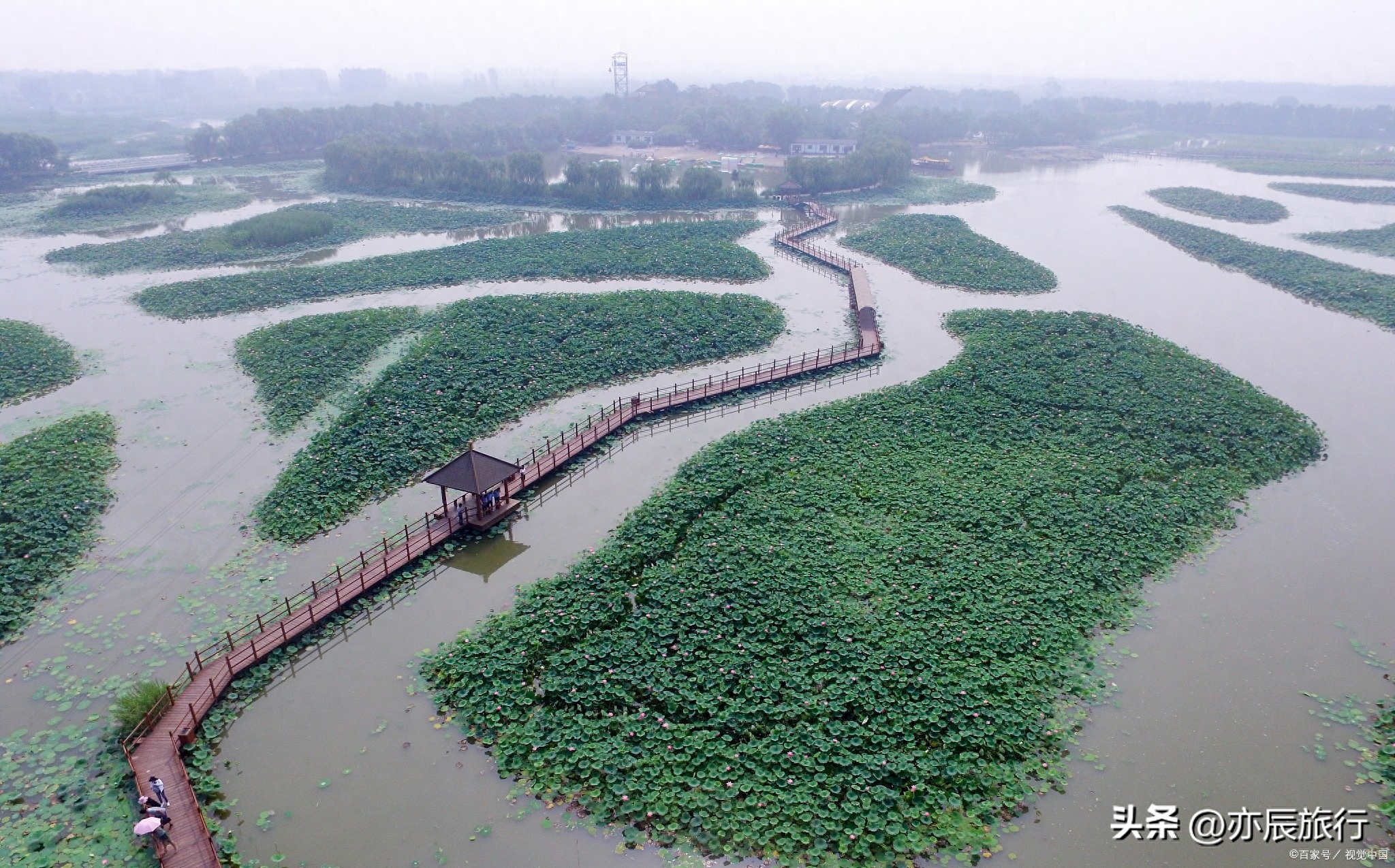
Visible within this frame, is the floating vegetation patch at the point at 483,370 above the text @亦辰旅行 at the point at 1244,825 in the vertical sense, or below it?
above

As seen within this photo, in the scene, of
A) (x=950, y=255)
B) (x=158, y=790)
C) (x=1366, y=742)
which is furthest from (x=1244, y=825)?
(x=950, y=255)

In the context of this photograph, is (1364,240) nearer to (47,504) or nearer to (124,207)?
(47,504)

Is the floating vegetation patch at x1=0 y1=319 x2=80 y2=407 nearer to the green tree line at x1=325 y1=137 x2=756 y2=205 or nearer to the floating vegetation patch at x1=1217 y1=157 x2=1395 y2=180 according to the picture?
the green tree line at x1=325 y1=137 x2=756 y2=205

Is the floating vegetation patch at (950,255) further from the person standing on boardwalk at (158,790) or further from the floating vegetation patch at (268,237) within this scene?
the person standing on boardwalk at (158,790)

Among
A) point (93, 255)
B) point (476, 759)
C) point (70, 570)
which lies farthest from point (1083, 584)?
point (93, 255)

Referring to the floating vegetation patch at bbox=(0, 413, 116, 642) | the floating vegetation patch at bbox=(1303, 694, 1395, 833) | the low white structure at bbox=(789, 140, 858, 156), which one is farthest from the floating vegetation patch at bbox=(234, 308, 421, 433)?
the low white structure at bbox=(789, 140, 858, 156)

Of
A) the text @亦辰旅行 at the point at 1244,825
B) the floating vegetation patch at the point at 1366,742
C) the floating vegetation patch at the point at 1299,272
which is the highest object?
the floating vegetation patch at the point at 1299,272

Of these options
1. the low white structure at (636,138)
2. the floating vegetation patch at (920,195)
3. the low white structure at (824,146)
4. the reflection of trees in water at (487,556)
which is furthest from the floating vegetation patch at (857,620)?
the low white structure at (636,138)
